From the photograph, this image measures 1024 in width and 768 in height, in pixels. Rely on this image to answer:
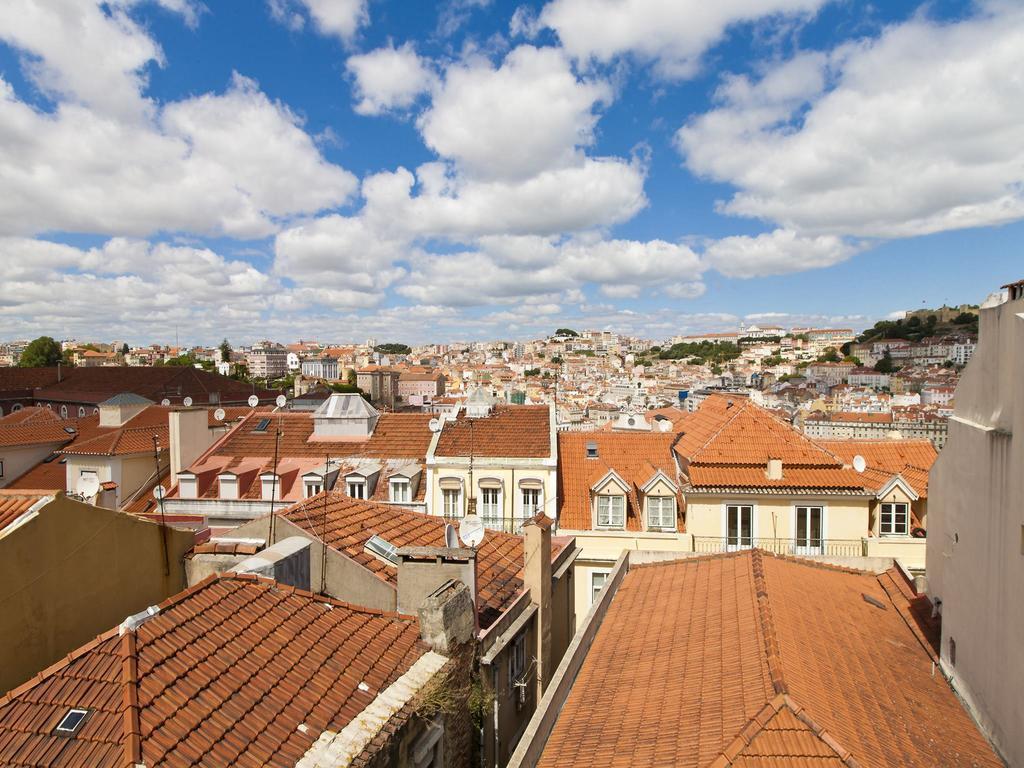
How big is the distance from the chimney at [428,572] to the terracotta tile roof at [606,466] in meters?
11.5

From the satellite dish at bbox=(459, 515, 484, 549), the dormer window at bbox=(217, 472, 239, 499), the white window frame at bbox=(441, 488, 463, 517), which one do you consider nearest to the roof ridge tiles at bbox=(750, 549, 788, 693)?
the satellite dish at bbox=(459, 515, 484, 549)

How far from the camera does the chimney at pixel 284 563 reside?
29.3ft

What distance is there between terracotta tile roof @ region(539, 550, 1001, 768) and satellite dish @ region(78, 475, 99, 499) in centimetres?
1176

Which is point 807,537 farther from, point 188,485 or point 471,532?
point 188,485

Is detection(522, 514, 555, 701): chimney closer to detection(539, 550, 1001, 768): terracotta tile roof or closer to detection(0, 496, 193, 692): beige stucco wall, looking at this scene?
detection(539, 550, 1001, 768): terracotta tile roof

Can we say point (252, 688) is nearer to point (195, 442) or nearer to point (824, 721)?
point (824, 721)

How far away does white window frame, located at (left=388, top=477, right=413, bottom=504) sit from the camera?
846 inches

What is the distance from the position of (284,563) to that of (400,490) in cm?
1234

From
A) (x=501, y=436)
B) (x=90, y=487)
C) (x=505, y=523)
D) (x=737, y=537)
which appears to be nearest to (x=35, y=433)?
(x=90, y=487)

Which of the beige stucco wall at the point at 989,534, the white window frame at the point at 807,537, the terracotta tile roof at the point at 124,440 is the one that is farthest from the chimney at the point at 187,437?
the beige stucco wall at the point at 989,534

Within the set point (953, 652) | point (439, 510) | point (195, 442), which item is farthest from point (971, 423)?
point (195, 442)

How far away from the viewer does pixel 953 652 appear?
10.1 meters

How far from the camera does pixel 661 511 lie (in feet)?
65.6

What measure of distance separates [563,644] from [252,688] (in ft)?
34.7
